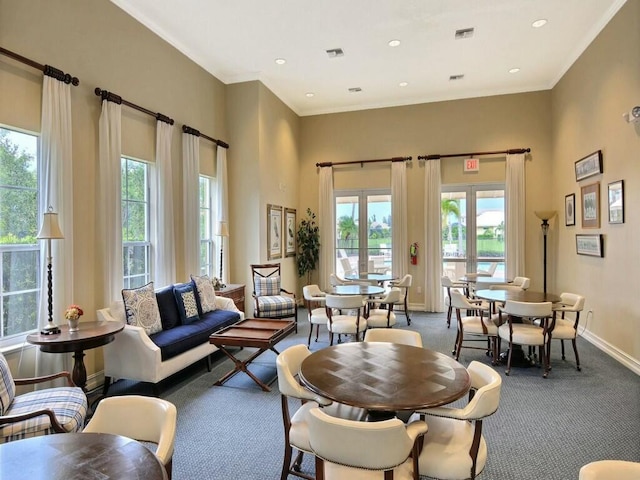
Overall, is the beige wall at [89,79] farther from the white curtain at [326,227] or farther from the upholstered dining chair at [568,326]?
the upholstered dining chair at [568,326]

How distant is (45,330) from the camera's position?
3.08 metres

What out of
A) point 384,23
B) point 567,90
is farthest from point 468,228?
point 384,23

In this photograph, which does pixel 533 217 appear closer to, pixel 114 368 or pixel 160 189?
pixel 160 189

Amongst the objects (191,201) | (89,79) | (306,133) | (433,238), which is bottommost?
(433,238)

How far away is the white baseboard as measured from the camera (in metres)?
4.18

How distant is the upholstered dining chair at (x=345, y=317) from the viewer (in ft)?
14.4

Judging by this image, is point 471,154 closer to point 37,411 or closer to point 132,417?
point 132,417

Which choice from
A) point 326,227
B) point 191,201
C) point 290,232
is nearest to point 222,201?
point 191,201

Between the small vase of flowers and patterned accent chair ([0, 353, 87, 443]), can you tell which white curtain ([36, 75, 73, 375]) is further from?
patterned accent chair ([0, 353, 87, 443])

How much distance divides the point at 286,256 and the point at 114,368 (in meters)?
4.28

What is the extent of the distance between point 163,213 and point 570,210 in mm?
6383

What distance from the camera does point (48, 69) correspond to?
3.37m

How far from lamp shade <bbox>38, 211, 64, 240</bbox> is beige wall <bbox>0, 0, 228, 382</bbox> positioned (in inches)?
23.0

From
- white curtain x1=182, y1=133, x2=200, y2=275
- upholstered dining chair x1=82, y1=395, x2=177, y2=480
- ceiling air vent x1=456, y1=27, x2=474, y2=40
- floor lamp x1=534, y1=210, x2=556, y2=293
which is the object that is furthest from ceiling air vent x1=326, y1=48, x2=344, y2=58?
upholstered dining chair x1=82, y1=395, x2=177, y2=480
